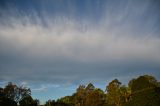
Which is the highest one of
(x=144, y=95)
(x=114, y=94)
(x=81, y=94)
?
(x=81, y=94)

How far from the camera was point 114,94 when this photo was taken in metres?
87.2

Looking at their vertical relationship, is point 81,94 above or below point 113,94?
above

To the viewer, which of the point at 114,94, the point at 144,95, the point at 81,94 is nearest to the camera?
the point at 144,95

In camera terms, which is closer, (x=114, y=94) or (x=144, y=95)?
(x=144, y=95)

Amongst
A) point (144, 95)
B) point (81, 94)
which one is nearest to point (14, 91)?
point (81, 94)

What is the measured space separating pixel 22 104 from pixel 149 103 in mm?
92248

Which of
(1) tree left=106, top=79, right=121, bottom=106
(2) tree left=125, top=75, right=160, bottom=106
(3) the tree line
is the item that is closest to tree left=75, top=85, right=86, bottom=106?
(3) the tree line

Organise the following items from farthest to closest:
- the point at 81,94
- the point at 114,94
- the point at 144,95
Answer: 1. the point at 81,94
2. the point at 114,94
3. the point at 144,95

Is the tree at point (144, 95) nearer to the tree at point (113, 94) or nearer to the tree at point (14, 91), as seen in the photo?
the tree at point (113, 94)

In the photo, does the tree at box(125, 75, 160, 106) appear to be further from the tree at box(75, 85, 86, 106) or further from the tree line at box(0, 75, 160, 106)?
the tree at box(75, 85, 86, 106)

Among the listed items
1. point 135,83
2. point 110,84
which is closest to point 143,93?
point 135,83

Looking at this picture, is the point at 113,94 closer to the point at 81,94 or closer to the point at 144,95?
the point at 81,94

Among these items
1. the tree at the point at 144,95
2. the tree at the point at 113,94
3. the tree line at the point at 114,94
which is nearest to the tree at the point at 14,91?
the tree line at the point at 114,94

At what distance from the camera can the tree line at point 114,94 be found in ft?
109
